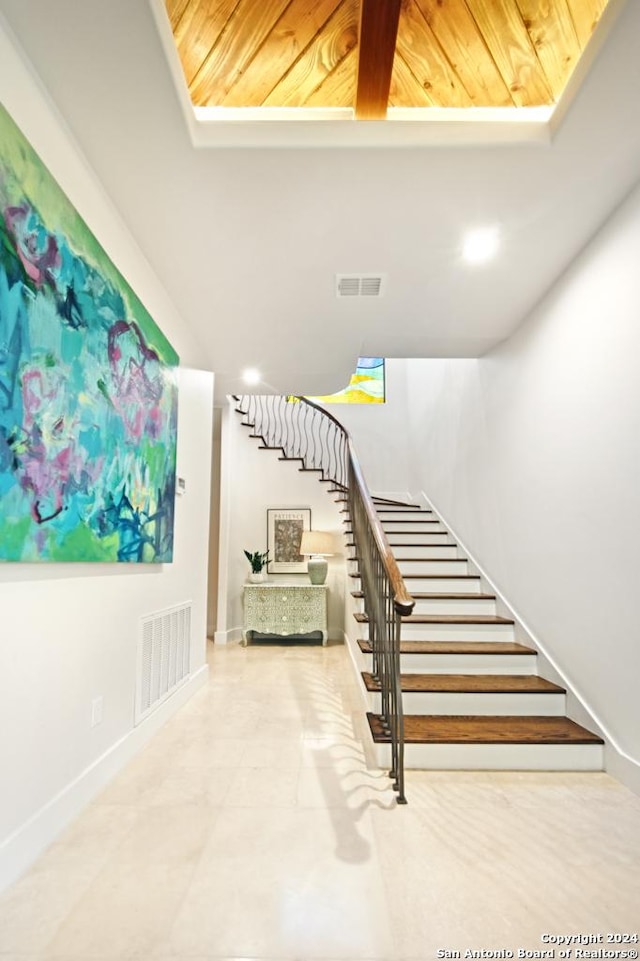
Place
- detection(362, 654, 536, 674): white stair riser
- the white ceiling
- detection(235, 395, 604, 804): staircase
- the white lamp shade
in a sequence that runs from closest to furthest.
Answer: the white ceiling
detection(235, 395, 604, 804): staircase
detection(362, 654, 536, 674): white stair riser
the white lamp shade

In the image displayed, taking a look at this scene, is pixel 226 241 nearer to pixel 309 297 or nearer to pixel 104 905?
pixel 309 297

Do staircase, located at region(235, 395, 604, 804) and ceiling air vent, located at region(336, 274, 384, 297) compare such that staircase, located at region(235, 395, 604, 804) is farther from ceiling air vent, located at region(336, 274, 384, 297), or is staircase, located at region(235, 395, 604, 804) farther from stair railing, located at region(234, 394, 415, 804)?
ceiling air vent, located at region(336, 274, 384, 297)

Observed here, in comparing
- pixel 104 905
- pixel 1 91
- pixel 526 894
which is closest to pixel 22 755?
pixel 104 905

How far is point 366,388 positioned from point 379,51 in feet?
19.7

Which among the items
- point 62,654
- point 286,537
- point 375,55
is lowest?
point 62,654

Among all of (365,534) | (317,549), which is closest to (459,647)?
(365,534)

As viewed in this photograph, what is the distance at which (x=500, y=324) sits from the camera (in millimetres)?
3605

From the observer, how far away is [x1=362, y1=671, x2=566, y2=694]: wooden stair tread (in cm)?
287

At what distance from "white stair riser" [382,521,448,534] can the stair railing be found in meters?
0.70

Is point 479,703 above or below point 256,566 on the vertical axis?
below

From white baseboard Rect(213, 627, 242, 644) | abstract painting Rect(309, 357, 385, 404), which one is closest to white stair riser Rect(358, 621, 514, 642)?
white baseboard Rect(213, 627, 242, 644)

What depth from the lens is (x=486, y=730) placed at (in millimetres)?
2635

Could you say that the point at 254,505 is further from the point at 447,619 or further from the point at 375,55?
the point at 375,55

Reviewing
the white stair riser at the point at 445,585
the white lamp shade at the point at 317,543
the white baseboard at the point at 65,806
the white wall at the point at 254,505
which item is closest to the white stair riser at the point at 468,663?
the white stair riser at the point at 445,585
